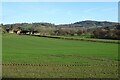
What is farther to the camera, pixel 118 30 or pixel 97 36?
pixel 97 36

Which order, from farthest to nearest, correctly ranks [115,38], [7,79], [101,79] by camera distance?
[115,38]
[101,79]
[7,79]

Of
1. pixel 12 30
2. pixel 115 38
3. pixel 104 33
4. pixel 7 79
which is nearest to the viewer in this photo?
pixel 7 79

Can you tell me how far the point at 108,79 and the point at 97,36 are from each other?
96.2 meters

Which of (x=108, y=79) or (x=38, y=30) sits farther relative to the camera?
(x=38, y=30)

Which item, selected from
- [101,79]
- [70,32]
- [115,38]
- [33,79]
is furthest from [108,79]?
[70,32]

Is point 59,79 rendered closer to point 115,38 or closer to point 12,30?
point 115,38

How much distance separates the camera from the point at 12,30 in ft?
470

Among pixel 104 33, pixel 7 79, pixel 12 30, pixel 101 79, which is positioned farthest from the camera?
pixel 12 30

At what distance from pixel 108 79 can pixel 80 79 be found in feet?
5.76

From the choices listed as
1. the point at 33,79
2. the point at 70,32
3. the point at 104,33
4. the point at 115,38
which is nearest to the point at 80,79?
the point at 33,79

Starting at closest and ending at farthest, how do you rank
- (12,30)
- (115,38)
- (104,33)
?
(115,38) → (104,33) → (12,30)

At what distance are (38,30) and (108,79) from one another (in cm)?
13360

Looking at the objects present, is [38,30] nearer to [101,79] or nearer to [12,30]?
[12,30]

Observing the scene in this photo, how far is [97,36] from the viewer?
11262 cm
